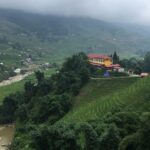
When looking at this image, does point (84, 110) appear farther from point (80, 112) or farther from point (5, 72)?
point (5, 72)

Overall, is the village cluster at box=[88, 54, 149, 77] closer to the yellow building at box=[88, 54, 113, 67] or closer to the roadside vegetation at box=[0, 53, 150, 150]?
the yellow building at box=[88, 54, 113, 67]

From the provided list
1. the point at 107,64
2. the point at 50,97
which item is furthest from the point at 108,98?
the point at 107,64

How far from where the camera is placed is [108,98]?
6562 centimetres

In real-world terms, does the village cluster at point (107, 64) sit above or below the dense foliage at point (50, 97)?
above

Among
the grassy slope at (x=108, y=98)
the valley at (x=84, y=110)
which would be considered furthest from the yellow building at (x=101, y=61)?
the grassy slope at (x=108, y=98)

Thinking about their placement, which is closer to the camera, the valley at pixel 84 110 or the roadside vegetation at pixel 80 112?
the roadside vegetation at pixel 80 112

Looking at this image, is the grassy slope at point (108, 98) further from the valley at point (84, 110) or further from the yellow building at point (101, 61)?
the yellow building at point (101, 61)

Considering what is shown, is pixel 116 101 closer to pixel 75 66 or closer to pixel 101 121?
pixel 101 121

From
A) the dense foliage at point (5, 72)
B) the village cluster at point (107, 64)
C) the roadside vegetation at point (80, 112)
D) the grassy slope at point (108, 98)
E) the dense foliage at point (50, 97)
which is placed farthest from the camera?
the dense foliage at point (5, 72)

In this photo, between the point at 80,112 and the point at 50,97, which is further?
the point at 50,97

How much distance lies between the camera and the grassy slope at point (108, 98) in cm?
5953

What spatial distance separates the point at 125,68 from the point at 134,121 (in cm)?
3843

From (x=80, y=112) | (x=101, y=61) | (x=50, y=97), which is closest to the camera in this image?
(x=80, y=112)

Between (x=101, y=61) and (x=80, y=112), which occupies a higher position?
(x=101, y=61)
